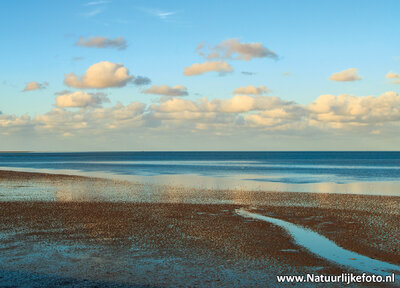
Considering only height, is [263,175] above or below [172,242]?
above

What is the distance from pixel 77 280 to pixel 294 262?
7.67m

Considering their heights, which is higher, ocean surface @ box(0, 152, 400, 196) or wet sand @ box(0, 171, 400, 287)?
ocean surface @ box(0, 152, 400, 196)

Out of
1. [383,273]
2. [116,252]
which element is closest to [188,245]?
[116,252]

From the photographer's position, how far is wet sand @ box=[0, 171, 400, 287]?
13508 millimetres

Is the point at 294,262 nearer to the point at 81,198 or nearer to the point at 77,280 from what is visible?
the point at 77,280

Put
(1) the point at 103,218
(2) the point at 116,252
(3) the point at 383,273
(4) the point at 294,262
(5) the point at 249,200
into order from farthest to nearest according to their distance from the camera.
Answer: (5) the point at 249,200
(1) the point at 103,218
(2) the point at 116,252
(4) the point at 294,262
(3) the point at 383,273

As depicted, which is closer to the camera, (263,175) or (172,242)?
(172,242)

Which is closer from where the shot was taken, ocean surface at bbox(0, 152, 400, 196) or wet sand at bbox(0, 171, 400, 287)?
wet sand at bbox(0, 171, 400, 287)

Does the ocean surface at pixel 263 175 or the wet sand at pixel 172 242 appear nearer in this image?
the wet sand at pixel 172 242

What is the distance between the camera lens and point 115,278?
1315cm

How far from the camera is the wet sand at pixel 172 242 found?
44.3ft

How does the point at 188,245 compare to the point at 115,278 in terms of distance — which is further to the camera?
the point at 188,245

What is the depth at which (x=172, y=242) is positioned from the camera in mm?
18031

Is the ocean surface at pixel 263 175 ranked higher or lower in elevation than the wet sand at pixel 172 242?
higher
